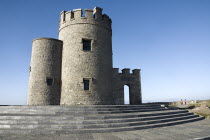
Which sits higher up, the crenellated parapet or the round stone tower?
the crenellated parapet

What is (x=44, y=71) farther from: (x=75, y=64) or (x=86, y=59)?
(x=86, y=59)

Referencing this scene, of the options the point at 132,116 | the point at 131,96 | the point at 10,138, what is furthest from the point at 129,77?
the point at 10,138

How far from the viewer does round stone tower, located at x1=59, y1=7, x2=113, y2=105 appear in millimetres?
15750

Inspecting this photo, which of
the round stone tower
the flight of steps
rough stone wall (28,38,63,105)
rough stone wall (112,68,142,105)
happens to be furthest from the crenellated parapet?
the flight of steps

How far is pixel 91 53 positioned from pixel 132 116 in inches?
313

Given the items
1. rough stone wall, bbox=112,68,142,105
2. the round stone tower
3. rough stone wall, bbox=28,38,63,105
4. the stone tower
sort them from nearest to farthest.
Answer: the round stone tower → the stone tower → rough stone wall, bbox=28,38,63,105 → rough stone wall, bbox=112,68,142,105

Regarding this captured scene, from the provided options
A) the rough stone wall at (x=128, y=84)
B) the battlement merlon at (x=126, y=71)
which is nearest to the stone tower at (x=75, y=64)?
the battlement merlon at (x=126, y=71)

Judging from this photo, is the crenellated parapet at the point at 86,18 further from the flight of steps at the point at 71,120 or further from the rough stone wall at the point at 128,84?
the flight of steps at the point at 71,120

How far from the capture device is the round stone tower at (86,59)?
1575cm

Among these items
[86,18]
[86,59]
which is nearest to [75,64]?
[86,59]

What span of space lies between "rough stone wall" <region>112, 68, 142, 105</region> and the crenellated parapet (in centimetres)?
732

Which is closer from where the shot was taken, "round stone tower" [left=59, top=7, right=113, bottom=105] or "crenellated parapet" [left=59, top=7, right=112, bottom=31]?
"round stone tower" [left=59, top=7, right=113, bottom=105]

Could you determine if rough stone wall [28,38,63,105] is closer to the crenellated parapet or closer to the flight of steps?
the crenellated parapet

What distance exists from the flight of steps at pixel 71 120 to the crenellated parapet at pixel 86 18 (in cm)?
982
